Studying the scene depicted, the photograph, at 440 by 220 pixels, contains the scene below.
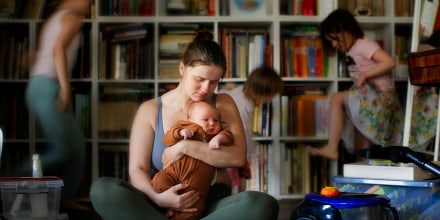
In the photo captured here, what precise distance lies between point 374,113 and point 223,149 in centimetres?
147

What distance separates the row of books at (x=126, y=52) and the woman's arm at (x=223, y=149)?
1.42 m

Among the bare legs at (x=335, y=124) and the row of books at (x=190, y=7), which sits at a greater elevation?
the row of books at (x=190, y=7)

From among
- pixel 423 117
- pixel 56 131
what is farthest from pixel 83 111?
pixel 423 117

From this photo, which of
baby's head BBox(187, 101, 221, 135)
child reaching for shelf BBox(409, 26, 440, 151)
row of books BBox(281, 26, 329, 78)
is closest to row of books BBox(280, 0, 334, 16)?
row of books BBox(281, 26, 329, 78)

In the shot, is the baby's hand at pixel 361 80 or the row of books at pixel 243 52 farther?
the row of books at pixel 243 52

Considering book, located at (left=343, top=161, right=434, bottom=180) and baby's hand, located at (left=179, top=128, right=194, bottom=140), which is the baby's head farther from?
book, located at (left=343, top=161, right=434, bottom=180)

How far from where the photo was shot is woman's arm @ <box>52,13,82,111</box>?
242 centimetres

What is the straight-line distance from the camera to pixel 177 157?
5.33 ft

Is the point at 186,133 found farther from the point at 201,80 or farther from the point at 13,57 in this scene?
the point at 13,57

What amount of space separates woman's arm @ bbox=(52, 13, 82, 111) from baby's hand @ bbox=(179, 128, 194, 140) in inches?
38.3

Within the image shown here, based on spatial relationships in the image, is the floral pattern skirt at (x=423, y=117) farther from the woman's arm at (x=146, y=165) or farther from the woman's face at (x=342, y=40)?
the woman's arm at (x=146, y=165)

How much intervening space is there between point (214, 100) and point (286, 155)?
5.09 feet

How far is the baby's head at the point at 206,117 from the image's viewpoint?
1659mm

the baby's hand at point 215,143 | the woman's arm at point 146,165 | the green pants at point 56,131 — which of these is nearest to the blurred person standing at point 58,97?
the green pants at point 56,131
